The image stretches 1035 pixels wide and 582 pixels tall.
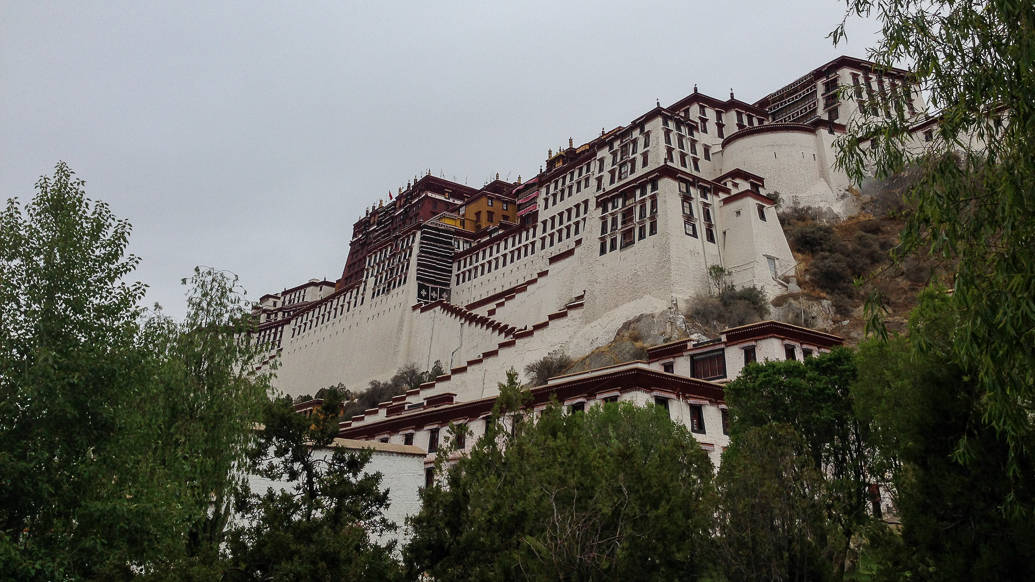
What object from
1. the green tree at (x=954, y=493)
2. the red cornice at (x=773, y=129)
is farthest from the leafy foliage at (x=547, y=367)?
the green tree at (x=954, y=493)

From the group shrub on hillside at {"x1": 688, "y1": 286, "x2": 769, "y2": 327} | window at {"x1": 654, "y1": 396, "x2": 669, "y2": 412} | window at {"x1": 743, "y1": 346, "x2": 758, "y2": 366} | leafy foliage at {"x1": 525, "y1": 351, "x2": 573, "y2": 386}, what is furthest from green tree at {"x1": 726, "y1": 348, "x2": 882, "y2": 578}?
leafy foliage at {"x1": 525, "y1": 351, "x2": 573, "y2": 386}

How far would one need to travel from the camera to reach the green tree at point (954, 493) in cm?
1027

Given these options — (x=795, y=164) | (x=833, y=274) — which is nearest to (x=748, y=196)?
(x=833, y=274)

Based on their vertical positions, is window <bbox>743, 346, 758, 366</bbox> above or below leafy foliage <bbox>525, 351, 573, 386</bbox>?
below

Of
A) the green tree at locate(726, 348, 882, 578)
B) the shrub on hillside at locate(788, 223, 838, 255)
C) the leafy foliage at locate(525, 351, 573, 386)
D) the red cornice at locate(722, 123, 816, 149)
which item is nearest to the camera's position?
the green tree at locate(726, 348, 882, 578)

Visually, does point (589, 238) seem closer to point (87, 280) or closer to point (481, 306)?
point (481, 306)

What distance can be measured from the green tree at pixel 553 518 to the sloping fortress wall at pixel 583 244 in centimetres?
3409

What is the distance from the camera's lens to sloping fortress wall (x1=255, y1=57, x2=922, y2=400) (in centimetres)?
5369

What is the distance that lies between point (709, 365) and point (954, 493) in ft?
88.2

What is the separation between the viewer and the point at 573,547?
13.3m

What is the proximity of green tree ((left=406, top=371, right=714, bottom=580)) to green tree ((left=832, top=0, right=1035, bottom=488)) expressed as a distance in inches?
236

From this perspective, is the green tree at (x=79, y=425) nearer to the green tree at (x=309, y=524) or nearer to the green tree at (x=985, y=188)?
the green tree at (x=309, y=524)

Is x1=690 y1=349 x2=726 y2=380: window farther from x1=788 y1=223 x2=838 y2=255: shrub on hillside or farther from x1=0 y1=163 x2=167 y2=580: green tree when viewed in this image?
x1=0 y1=163 x2=167 y2=580: green tree

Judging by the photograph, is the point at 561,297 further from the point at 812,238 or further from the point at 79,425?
the point at 79,425
